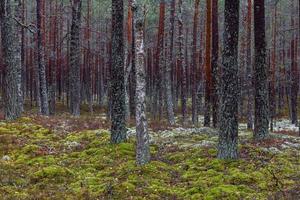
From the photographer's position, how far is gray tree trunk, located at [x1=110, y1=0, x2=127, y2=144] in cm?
1427

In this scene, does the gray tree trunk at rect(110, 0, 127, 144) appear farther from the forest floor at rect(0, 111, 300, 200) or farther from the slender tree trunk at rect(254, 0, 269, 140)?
the slender tree trunk at rect(254, 0, 269, 140)

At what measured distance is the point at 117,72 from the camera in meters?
14.4

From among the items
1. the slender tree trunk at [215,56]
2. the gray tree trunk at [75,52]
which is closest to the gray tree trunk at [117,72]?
the slender tree trunk at [215,56]

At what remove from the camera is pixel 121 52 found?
14383 millimetres

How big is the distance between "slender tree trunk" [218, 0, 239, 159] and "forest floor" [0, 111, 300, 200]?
24.5 inches

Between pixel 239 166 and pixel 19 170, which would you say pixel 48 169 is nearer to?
pixel 19 170

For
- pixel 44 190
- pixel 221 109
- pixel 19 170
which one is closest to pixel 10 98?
pixel 19 170

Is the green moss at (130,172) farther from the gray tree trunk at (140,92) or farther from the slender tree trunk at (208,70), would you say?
the slender tree trunk at (208,70)

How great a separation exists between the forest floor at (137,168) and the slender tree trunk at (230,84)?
62cm

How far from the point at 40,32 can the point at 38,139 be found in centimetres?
1251

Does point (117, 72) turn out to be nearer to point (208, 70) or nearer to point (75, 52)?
point (208, 70)

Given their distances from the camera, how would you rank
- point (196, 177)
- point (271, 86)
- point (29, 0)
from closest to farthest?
point (196, 177) < point (271, 86) < point (29, 0)

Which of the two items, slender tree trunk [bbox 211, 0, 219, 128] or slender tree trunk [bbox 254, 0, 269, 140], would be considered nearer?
slender tree trunk [bbox 254, 0, 269, 140]

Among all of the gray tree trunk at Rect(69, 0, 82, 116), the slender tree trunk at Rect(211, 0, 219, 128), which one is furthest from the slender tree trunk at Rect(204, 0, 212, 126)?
the gray tree trunk at Rect(69, 0, 82, 116)
